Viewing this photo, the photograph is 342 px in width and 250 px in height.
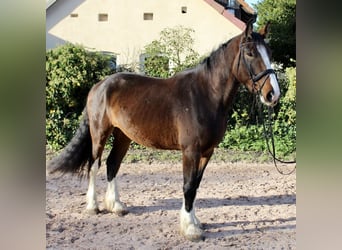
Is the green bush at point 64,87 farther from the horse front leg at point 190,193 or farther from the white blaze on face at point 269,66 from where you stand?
the white blaze on face at point 269,66

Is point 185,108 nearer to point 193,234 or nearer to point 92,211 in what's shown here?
point 193,234

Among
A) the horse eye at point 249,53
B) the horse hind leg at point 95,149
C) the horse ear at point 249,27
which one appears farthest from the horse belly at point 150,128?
the horse ear at point 249,27

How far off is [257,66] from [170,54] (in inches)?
236

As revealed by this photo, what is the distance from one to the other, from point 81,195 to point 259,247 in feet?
7.76

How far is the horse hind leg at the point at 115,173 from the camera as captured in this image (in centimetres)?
371

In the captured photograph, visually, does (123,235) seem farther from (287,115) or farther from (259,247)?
(287,115)

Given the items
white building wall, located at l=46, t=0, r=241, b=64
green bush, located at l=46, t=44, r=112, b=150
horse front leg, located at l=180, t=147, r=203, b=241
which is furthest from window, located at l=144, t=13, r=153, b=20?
horse front leg, located at l=180, t=147, r=203, b=241

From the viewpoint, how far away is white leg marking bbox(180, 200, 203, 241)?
10.1 feet

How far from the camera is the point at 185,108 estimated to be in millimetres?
3076

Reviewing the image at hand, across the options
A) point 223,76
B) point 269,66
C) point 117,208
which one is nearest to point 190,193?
point 117,208

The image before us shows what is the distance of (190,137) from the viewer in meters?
3.01

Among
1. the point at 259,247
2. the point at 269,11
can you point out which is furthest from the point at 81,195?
the point at 269,11
